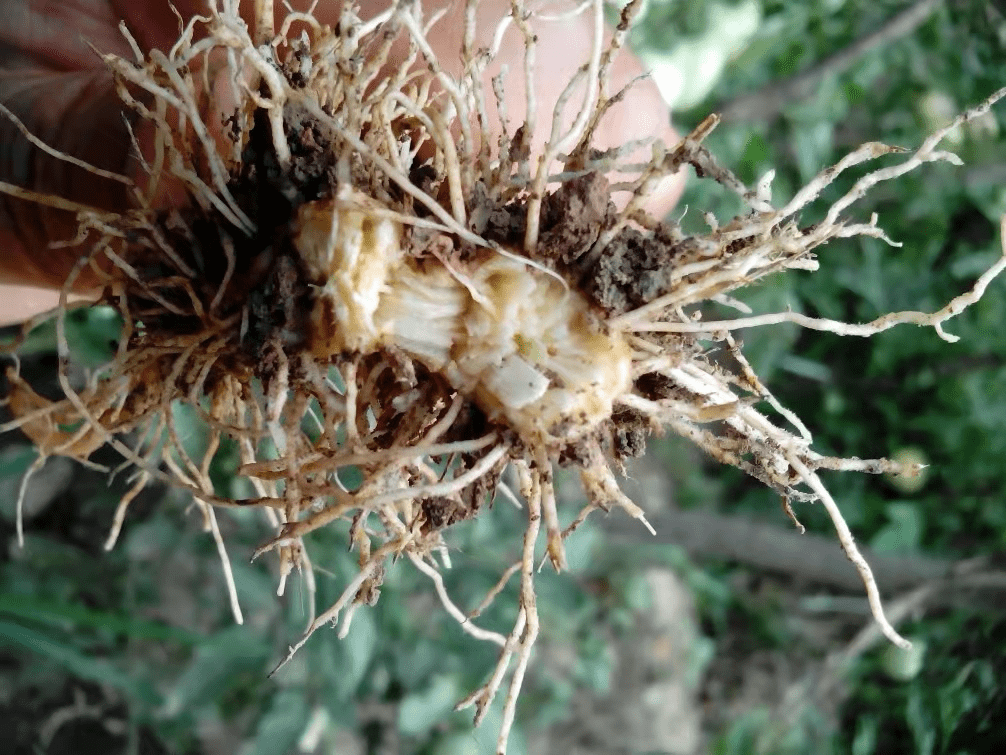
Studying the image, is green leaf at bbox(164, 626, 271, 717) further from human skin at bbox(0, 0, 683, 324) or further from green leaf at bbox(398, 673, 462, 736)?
human skin at bbox(0, 0, 683, 324)

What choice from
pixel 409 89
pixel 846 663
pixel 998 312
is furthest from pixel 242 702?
pixel 998 312

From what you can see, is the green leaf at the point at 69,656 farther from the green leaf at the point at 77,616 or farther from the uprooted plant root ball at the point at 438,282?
the uprooted plant root ball at the point at 438,282

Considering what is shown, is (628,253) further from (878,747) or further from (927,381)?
(878,747)

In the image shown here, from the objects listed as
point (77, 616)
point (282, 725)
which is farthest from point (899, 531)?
point (77, 616)

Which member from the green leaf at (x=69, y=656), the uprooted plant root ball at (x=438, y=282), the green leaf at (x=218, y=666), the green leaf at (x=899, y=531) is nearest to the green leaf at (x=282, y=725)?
the green leaf at (x=218, y=666)

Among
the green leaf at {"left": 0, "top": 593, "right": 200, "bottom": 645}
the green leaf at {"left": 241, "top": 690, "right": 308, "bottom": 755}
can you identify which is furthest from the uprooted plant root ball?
the green leaf at {"left": 241, "top": 690, "right": 308, "bottom": 755}
